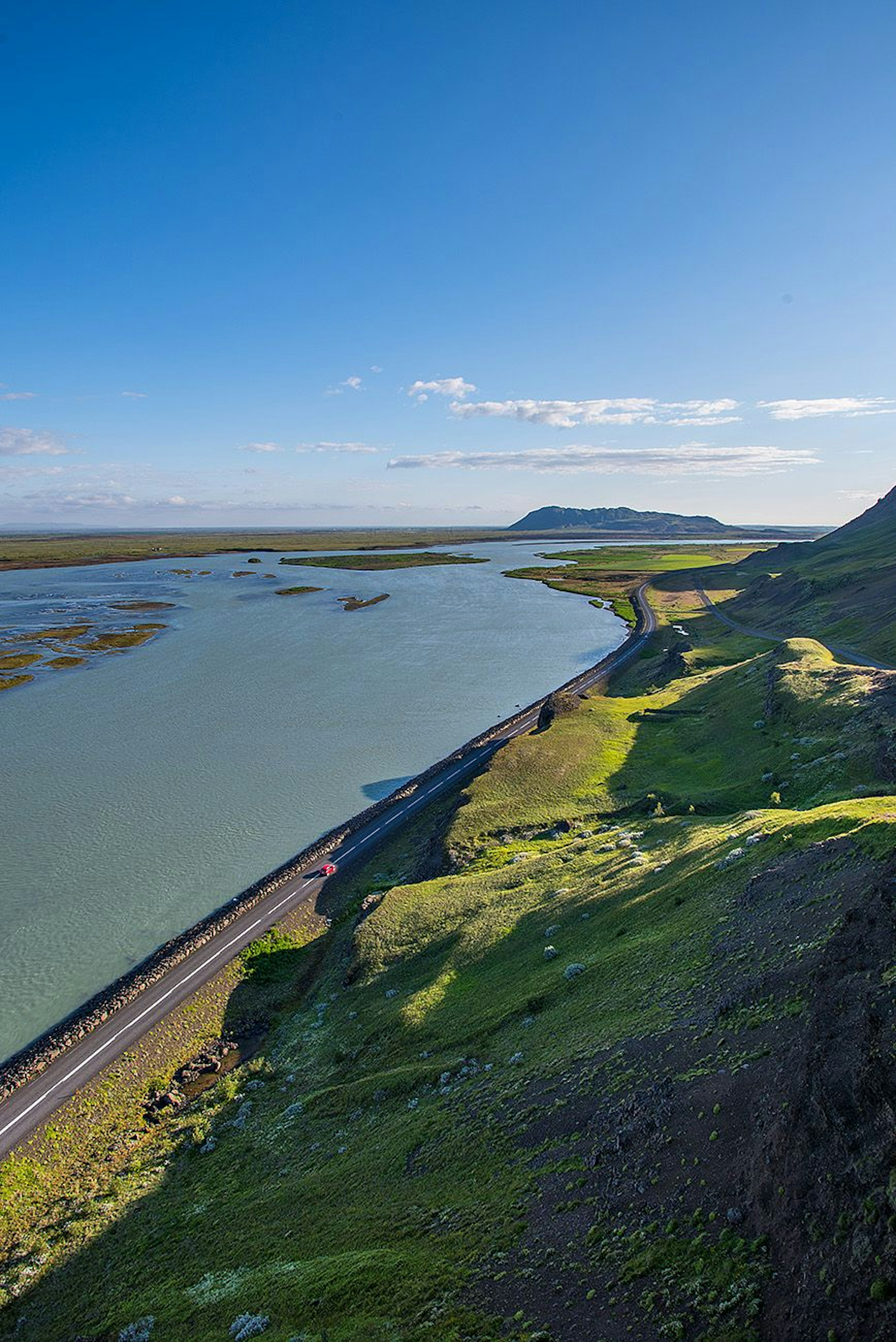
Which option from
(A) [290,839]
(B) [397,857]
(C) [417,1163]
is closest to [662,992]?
(C) [417,1163]

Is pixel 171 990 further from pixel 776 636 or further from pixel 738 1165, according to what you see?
pixel 776 636

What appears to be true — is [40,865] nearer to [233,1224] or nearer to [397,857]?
[397,857]

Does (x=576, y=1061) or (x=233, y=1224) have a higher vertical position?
(x=576, y=1061)

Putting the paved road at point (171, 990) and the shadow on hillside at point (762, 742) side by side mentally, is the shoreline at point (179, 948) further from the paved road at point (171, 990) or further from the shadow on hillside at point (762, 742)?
the shadow on hillside at point (762, 742)

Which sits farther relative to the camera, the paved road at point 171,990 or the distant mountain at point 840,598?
the distant mountain at point 840,598

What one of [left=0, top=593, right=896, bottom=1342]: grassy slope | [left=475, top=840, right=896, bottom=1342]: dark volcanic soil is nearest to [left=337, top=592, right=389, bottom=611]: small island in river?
[left=0, top=593, right=896, bottom=1342]: grassy slope

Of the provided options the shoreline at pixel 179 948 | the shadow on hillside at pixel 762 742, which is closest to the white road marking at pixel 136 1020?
the shoreline at pixel 179 948
